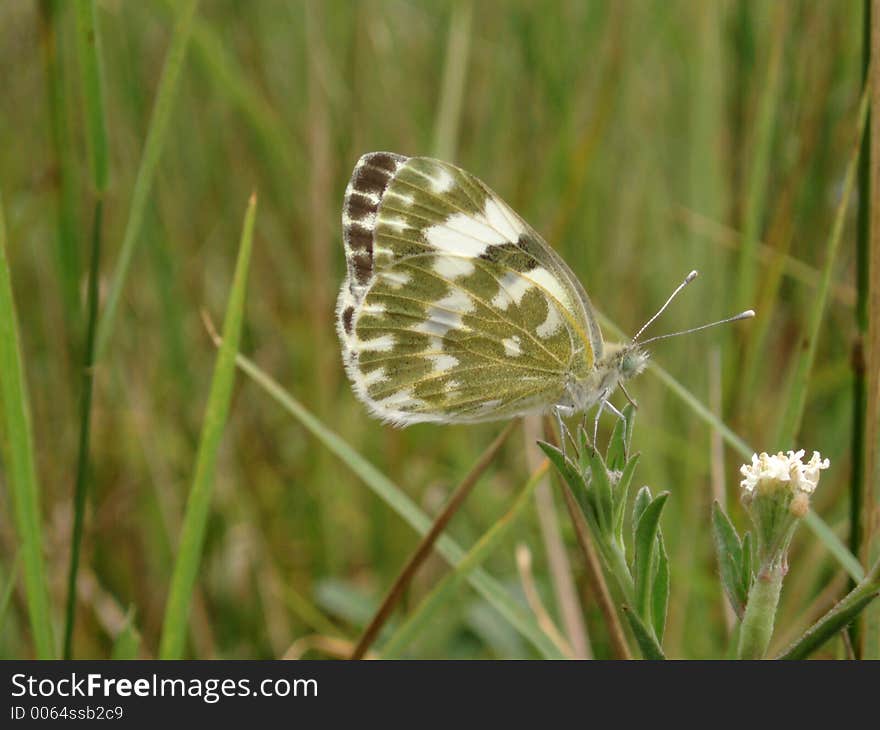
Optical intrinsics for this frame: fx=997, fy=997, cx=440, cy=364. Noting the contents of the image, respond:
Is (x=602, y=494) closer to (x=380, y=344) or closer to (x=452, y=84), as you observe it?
(x=380, y=344)

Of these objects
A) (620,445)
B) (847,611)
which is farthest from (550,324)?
(847,611)

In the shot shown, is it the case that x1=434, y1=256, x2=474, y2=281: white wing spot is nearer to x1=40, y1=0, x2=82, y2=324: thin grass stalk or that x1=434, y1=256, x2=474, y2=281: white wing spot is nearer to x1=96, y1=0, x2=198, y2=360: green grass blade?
x1=96, y1=0, x2=198, y2=360: green grass blade

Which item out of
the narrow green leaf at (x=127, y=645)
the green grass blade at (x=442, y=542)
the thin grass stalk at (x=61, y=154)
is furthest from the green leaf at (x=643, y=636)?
the thin grass stalk at (x=61, y=154)

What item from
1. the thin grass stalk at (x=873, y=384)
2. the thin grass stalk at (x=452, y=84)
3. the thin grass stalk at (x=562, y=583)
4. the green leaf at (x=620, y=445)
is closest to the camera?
the green leaf at (x=620, y=445)

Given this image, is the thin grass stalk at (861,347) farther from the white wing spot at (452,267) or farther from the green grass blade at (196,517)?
the green grass blade at (196,517)
